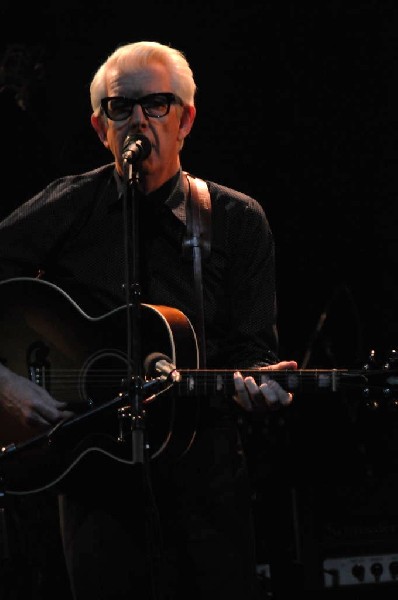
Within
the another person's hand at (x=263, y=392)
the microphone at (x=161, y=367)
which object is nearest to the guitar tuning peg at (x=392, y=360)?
the another person's hand at (x=263, y=392)

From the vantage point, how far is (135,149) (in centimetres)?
281

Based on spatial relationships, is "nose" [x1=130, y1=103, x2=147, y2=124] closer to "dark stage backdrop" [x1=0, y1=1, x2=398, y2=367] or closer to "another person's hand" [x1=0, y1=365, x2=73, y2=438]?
"another person's hand" [x1=0, y1=365, x2=73, y2=438]

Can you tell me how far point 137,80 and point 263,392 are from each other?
4.16 feet

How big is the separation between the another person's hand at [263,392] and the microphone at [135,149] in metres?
0.80

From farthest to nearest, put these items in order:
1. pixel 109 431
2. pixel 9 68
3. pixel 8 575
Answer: pixel 9 68 < pixel 8 575 < pixel 109 431

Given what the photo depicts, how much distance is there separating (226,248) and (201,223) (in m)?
0.14

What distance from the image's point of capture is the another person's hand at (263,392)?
305 cm

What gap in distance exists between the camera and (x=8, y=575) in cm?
381

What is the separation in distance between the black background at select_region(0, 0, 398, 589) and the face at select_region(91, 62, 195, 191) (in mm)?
1452

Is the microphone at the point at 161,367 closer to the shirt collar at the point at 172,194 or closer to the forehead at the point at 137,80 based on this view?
the shirt collar at the point at 172,194

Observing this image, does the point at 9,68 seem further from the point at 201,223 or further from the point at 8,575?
the point at 8,575

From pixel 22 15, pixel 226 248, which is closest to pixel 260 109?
pixel 22 15

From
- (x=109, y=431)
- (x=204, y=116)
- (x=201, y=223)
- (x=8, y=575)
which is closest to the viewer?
(x=109, y=431)

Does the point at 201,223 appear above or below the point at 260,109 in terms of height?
below
